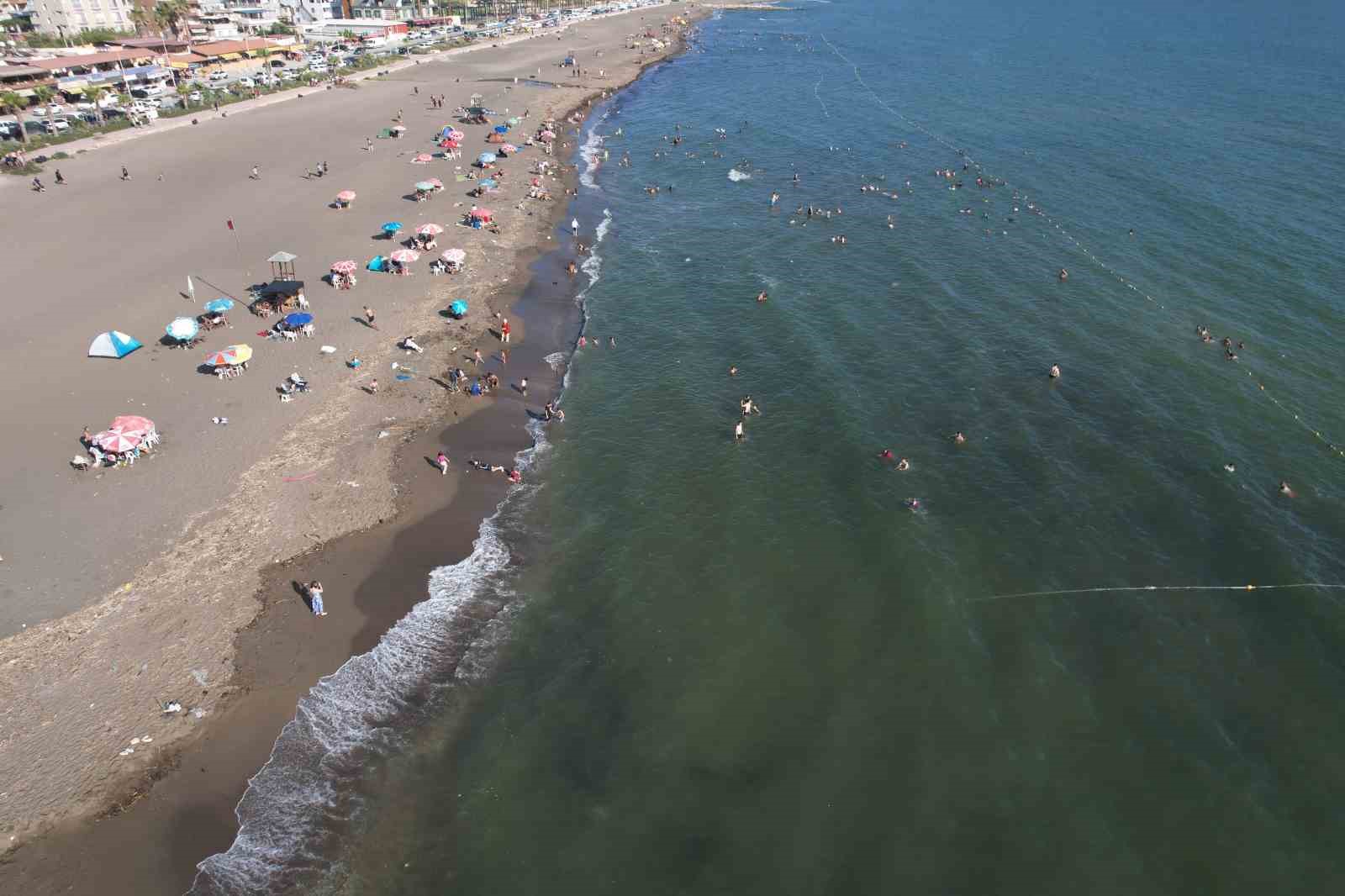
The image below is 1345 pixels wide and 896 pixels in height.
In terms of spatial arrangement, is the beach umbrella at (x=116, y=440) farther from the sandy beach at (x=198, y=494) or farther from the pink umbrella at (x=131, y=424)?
the sandy beach at (x=198, y=494)

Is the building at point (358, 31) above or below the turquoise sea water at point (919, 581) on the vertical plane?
above

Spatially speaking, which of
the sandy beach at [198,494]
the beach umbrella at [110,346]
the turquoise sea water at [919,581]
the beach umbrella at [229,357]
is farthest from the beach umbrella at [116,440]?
the turquoise sea water at [919,581]

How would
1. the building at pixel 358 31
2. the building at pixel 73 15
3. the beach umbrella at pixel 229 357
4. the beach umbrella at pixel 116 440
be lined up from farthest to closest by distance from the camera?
the building at pixel 358 31, the building at pixel 73 15, the beach umbrella at pixel 229 357, the beach umbrella at pixel 116 440

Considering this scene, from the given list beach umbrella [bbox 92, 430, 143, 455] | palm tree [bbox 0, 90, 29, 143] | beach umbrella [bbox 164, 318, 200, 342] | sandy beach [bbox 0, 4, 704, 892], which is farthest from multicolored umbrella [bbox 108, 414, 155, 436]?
palm tree [bbox 0, 90, 29, 143]

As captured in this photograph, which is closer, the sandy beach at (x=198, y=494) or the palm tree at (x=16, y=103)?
the sandy beach at (x=198, y=494)

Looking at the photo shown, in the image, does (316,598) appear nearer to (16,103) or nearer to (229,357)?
(229,357)

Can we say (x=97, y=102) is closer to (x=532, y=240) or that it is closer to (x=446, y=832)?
(x=532, y=240)

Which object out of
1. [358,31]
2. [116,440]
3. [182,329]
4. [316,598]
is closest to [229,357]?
[182,329]
